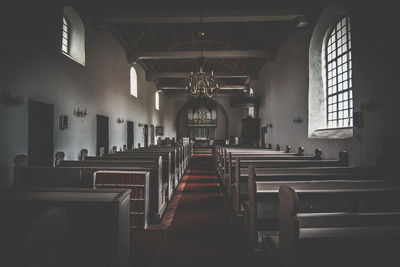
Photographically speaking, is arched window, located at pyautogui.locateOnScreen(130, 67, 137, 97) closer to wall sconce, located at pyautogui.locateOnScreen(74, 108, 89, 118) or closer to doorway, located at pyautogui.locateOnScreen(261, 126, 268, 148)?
wall sconce, located at pyautogui.locateOnScreen(74, 108, 89, 118)

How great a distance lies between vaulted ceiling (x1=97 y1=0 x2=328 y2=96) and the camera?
691 centimetres

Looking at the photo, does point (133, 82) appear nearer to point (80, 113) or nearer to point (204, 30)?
point (204, 30)

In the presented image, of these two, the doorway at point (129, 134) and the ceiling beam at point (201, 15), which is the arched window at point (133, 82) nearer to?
the doorway at point (129, 134)

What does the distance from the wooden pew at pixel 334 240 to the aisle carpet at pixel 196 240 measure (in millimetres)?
982

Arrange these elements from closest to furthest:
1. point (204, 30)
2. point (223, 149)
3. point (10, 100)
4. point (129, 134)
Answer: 1. point (10, 100)
2. point (223, 149)
3. point (204, 30)
4. point (129, 134)

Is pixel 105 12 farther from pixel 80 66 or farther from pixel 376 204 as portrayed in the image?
pixel 376 204

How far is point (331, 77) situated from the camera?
19.8 ft

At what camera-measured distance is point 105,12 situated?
6.98 m

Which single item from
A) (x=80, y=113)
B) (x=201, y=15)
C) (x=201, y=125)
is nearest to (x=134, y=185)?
(x=80, y=113)

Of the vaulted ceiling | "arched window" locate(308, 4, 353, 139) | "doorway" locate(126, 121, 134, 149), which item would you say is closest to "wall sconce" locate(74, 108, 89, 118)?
the vaulted ceiling

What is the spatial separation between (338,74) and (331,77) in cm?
39

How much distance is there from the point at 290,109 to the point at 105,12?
270 inches

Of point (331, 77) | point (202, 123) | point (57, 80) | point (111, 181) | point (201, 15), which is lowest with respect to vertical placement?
point (111, 181)

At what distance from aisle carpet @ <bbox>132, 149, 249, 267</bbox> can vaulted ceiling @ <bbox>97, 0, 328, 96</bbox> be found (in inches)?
226
